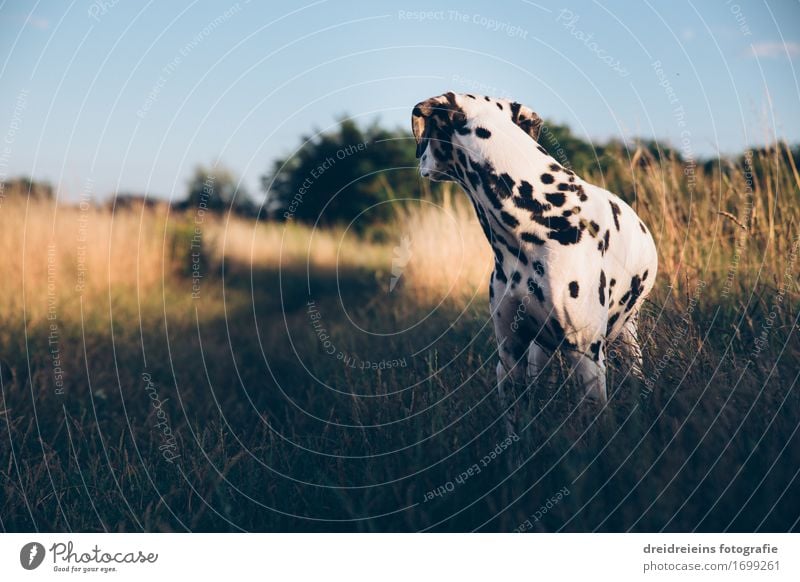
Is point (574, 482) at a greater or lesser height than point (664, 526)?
greater

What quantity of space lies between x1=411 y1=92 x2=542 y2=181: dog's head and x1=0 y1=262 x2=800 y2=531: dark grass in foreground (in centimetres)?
130

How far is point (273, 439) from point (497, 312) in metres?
1.64

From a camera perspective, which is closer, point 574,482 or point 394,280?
point 574,482

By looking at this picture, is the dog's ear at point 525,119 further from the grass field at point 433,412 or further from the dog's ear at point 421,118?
the grass field at point 433,412

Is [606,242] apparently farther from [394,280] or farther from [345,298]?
[345,298]

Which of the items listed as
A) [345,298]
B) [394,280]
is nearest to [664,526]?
[394,280]

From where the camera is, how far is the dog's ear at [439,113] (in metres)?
3.30

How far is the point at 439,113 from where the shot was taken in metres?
3.33

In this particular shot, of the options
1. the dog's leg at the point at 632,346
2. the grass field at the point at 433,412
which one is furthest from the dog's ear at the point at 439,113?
the dog's leg at the point at 632,346

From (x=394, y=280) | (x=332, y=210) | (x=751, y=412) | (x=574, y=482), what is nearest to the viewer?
(x=574, y=482)
